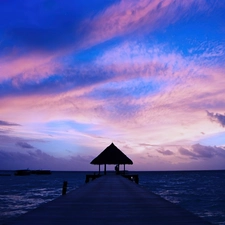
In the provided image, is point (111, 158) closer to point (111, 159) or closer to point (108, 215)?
point (111, 159)

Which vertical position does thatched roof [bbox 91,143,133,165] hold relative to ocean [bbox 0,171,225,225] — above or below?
above

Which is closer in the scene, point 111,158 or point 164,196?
point 111,158

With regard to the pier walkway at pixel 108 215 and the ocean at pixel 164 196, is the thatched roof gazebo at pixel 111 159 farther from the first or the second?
the pier walkway at pixel 108 215

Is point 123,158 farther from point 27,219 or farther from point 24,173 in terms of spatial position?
point 24,173

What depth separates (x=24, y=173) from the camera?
144125mm


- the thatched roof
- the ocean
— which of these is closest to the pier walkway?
the ocean

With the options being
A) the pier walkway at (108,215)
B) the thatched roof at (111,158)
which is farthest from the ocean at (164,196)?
the pier walkway at (108,215)

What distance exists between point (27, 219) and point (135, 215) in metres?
2.54

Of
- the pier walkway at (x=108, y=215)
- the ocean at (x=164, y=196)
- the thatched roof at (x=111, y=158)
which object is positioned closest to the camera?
the pier walkway at (x=108, y=215)

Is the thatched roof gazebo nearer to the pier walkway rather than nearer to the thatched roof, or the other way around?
the thatched roof

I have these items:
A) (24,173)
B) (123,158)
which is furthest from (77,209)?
(24,173)

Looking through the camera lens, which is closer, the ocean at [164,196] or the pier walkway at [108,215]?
the pier walkway at [108,215]

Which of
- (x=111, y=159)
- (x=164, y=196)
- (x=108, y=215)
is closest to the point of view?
(x=108, y=215)

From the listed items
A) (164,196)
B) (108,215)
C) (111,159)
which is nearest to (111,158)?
(111,159)
